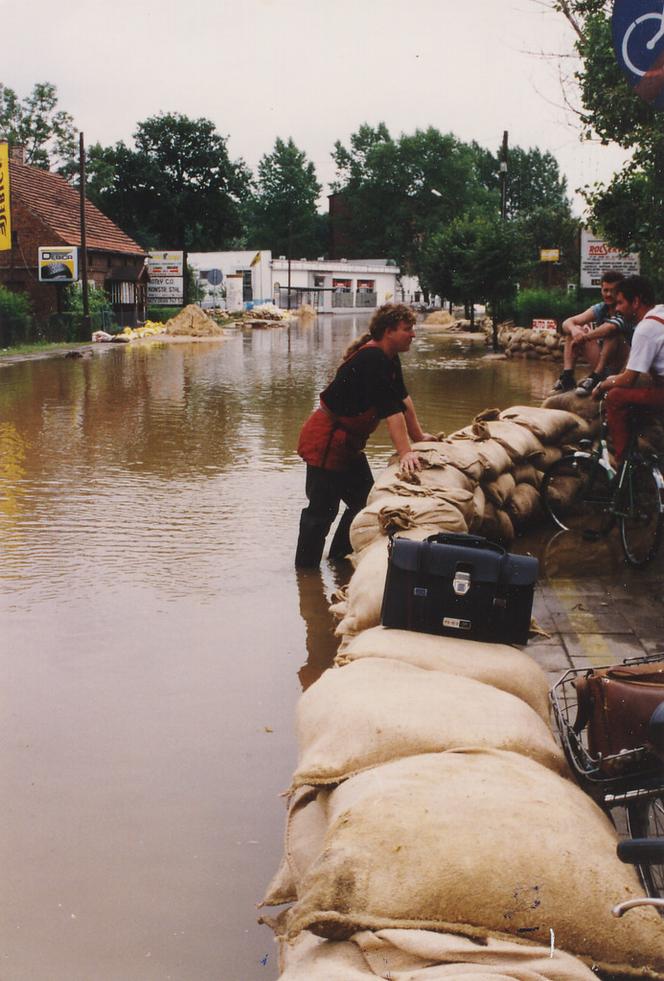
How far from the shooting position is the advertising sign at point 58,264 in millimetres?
37344

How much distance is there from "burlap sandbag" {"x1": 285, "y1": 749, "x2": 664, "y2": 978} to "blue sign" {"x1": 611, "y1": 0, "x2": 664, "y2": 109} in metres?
3.95

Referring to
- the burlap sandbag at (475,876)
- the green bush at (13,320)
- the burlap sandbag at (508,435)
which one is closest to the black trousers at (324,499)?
the burlap sandbag at (508,435)

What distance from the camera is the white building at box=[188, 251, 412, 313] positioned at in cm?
7162

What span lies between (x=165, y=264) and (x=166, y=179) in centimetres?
1666

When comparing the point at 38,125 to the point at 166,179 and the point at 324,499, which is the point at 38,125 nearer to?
the point at 166,179

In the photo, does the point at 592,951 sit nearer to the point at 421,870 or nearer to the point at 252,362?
the point at 421,870

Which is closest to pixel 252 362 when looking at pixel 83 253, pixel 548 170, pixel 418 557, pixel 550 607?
pixel 83 253

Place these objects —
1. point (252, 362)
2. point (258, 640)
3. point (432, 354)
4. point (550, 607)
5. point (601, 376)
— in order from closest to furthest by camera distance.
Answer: point (258, 640) → point (550, 607) → point (601, 376) → point (252, 362) → point (432, 354)

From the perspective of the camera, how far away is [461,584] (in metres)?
3.59

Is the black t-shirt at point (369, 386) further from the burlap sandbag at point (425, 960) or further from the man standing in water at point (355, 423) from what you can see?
the burlap sandbag at point (425, 960)

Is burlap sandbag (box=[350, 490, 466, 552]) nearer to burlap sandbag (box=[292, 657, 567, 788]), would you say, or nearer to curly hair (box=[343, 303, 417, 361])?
curly hair (box=[343, 303, 417, 361])

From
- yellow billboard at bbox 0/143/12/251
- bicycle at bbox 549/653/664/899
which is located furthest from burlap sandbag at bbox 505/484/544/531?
yellow billboard at bbox 0/143/12/251

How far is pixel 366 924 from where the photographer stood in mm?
1974

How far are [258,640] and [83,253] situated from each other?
3263 cm
